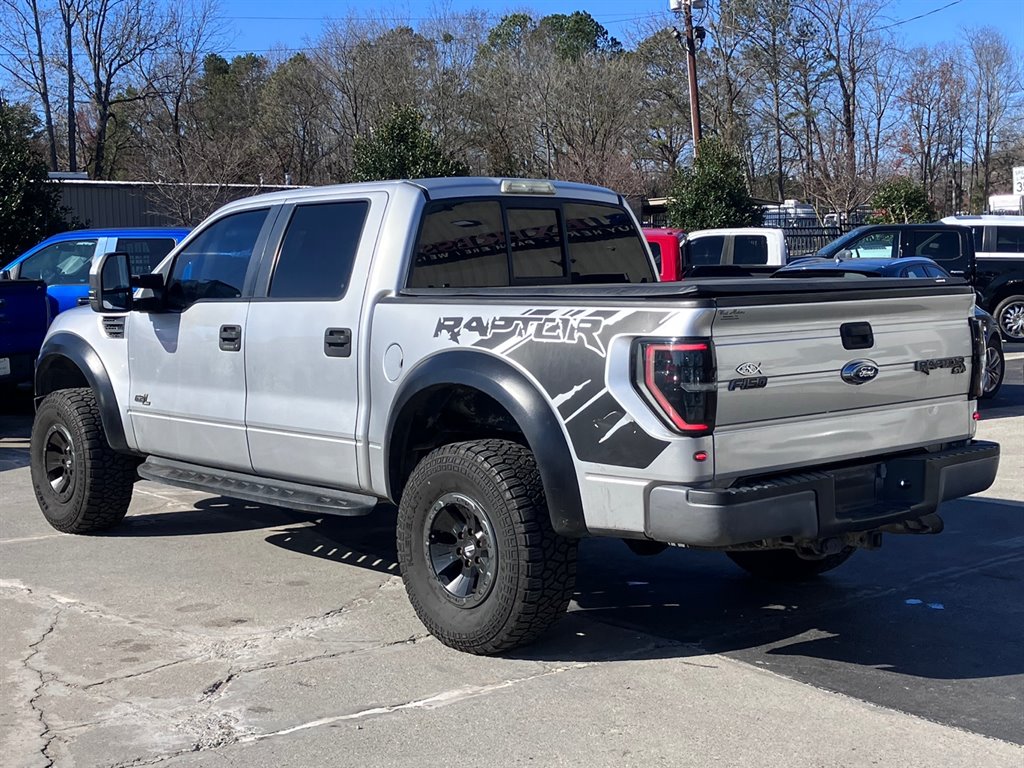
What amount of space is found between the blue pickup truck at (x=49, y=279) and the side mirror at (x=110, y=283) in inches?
185

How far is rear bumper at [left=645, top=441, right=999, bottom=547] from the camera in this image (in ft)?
14.3

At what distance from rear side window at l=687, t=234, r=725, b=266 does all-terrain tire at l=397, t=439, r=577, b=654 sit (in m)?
14.9

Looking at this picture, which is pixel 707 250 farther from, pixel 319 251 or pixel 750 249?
pixel 319 251

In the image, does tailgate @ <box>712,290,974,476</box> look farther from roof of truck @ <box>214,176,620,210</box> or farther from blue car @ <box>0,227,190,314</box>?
blue car @ <box>0,227,190,314</box>

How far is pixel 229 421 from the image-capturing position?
249 inches

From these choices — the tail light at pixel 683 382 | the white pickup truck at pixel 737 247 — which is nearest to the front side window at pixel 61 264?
the white pickup truck at pixel 737 247

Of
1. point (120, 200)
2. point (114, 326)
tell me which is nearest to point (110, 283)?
point (114, 326)

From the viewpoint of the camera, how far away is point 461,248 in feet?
19.5

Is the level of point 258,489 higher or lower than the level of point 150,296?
lower

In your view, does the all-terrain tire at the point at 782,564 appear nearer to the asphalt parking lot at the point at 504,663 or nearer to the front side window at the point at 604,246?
the asphalt parking lot at the point at 504,663

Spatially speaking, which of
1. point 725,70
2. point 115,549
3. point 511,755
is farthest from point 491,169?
point 511,755

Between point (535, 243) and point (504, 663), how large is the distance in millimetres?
2267

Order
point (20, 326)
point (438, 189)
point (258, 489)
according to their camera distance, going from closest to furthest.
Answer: point (438, 189)
point (258, 489)
point (20, 326)

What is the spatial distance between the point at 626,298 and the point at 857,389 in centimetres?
106
